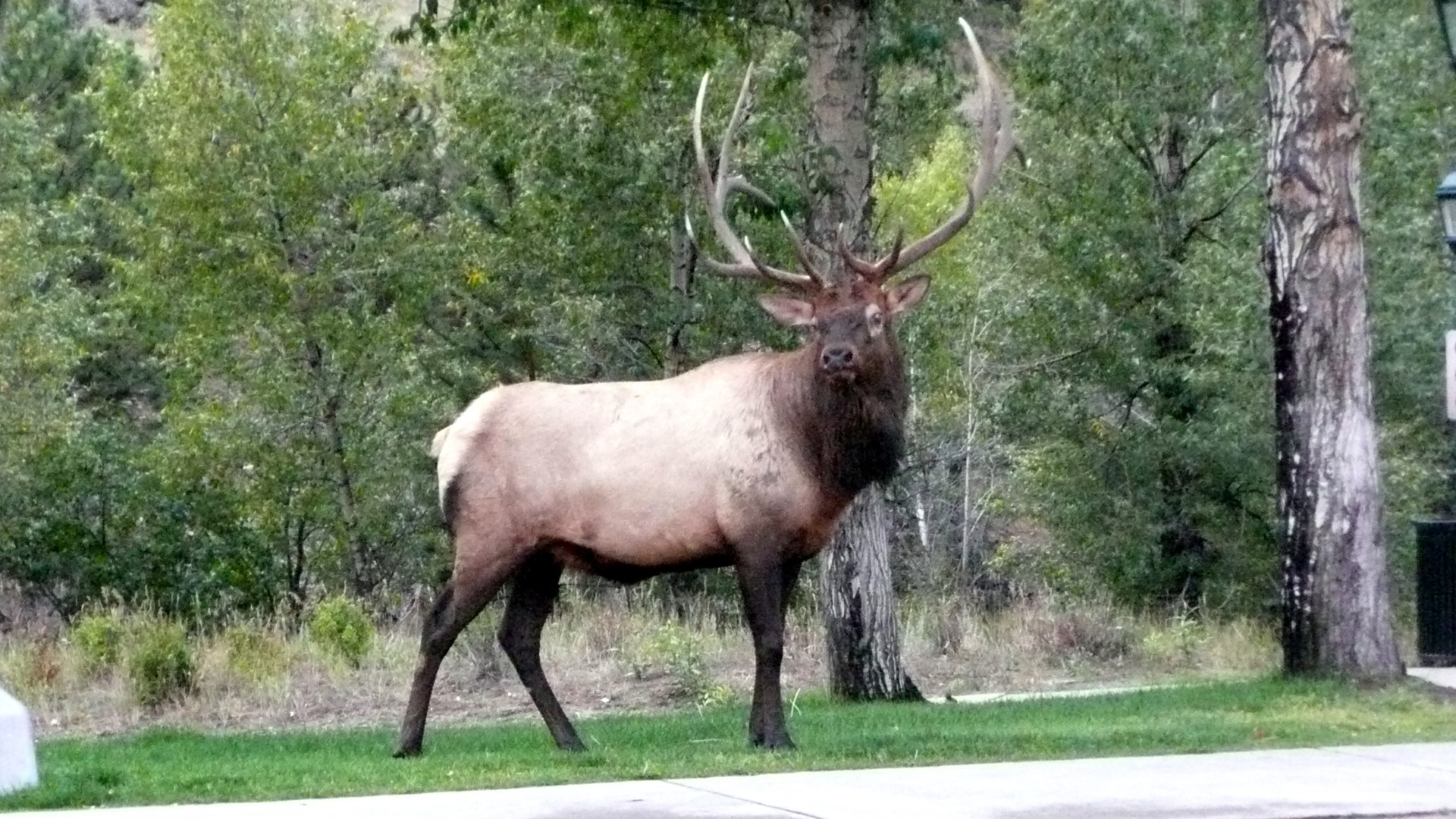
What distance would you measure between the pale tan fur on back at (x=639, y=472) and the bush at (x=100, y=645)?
731 centimetres

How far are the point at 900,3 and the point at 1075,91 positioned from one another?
27.2 ft

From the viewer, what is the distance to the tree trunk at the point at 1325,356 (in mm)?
13156

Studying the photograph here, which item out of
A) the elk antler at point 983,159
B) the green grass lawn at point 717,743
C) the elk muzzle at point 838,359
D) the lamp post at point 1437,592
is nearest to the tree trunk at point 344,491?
the green grass lawn at point 717,743

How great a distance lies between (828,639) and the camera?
14969mm

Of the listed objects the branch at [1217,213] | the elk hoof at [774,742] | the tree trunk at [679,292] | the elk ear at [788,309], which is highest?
the branch at [1217,213]

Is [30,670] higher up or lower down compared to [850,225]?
lower down

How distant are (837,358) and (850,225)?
154 inches

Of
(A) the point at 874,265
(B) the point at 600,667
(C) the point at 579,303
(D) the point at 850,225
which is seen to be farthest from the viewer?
(C) the point at 579,303

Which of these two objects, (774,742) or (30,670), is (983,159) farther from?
(30,670)

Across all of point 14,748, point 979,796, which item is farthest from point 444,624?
point 979,796

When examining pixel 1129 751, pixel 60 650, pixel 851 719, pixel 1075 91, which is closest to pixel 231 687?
pixel 60 650

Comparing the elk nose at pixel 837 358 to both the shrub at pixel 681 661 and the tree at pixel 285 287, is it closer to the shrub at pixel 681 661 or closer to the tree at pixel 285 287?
the shrub at pixel 681 661

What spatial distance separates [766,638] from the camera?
1116 centimetres

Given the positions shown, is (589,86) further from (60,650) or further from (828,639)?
(828,639)
